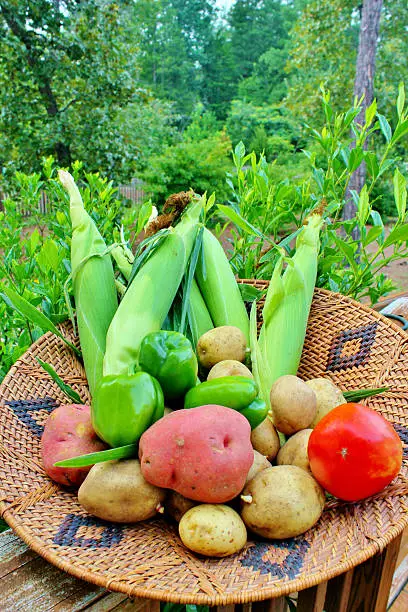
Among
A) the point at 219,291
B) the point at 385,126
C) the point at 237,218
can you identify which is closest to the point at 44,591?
the point at 219,291

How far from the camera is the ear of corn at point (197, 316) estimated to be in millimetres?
1498

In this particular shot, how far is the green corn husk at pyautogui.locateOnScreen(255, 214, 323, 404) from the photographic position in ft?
4.66

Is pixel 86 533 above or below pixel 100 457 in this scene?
below

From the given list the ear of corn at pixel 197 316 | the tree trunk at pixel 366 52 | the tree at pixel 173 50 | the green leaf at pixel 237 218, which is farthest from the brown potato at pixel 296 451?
the tree at pixel 173 50

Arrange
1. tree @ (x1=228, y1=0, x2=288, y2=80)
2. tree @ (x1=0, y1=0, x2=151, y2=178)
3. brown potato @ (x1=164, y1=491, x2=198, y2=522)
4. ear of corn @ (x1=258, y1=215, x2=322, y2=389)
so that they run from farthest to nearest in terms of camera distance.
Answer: tree @ (x1=228, y1=0, x2=288, y2=80)
tree @ (x1=0, y1=0, x2=151, y2=178)
ear of corn @ (x1=258, y1=215, x2=322, y2=389)
brown potato @ (x1=164, y1=491, x2=198, y2=522)

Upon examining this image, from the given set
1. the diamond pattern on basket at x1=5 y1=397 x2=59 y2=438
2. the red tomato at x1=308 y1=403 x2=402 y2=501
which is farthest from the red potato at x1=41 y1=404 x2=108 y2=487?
the red tomato at x1=308 y1=403 x2=402 y2=501

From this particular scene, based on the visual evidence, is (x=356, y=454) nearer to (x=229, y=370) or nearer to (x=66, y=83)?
(x=229, y=370)

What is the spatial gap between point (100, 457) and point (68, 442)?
5.1 inches

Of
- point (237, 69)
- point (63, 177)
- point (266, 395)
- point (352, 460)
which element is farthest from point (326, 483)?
point (237, 69)

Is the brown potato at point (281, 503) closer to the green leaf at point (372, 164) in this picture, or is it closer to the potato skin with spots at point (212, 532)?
the potato skin with spots at point (212, 532)

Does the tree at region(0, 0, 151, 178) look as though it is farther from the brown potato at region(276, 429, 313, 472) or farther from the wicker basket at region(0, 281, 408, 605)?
the brown potato at region(276, 429, 313, 472)

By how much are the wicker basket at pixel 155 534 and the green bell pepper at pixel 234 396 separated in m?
0.24

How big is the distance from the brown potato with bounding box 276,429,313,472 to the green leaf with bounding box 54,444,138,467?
34 cm

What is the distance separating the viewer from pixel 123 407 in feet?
3.18
